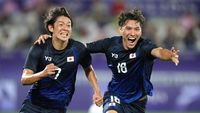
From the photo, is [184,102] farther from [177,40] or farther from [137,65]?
[137,65]

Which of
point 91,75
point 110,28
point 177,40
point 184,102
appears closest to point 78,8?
point 110,28

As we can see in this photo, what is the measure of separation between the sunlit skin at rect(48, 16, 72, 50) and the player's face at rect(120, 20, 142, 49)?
86 cm

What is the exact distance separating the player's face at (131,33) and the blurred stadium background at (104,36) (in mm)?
6714

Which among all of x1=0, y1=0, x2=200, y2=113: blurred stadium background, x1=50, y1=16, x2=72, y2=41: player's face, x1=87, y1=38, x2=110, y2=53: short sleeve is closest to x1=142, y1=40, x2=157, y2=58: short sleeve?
x1=87, y1=38, x2=110, y2=53: short sleeve

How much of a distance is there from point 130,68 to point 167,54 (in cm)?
Result: 91

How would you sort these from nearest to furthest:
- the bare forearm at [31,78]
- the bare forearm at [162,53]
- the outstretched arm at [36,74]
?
the outstretched arm at [36,74] → the bare forearm at [31,78] → the bare forearm at [162,53]

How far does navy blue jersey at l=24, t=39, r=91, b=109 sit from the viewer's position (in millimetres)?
10031

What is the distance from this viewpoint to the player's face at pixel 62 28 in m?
10.1

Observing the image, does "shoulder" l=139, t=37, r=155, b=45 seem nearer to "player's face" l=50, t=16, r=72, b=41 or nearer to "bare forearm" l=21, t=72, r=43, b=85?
"player's face" l=50, t=16, r=72, b=41

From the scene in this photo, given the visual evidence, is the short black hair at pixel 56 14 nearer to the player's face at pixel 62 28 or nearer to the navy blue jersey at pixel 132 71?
the player's face at pixel 62 28

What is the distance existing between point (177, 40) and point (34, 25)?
386 cm

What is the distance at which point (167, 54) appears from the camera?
9.65 meters

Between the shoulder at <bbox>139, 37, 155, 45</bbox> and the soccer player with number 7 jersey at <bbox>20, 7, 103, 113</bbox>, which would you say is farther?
the shoulder at <bbox>139, 37, 155, 45</bbox>

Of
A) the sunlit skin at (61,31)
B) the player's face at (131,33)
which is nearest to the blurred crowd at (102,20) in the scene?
the player's face at (131,33)
